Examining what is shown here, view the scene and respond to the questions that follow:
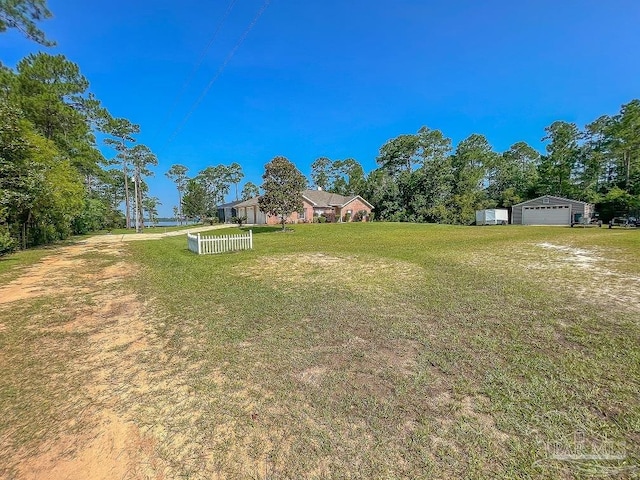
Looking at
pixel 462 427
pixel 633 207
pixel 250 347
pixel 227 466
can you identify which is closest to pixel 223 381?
pixel 250 347

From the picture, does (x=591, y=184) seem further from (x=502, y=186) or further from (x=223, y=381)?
(x=223, y=381)

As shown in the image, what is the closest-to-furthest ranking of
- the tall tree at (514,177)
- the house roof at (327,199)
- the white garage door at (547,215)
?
1. the white garage door at (547,215)
2. the house roof at (327,199)
3. the tall tree at (514,177)

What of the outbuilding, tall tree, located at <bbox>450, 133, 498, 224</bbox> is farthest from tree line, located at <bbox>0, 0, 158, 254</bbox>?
the outbuilding

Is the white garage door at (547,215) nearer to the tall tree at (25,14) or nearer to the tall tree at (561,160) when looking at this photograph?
the tall tree at (561,160)

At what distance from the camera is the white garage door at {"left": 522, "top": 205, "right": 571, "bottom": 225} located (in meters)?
33.9

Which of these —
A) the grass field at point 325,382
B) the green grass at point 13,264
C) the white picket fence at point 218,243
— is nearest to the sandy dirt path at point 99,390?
the grass field at point 325,382

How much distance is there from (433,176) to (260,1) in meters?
33.8

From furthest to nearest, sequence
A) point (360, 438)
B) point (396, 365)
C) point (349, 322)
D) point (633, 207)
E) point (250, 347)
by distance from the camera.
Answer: point (633, 207) → point (349, 322) → point (250, 347) → point (396, 365) → point (360, 438)

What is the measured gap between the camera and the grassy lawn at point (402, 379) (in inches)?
86.5

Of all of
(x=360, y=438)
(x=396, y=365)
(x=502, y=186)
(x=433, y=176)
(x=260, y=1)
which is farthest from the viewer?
(x=502, y=186)

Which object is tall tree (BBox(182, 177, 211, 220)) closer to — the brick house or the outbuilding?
the brick house

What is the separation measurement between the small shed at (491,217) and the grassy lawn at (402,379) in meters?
32.8

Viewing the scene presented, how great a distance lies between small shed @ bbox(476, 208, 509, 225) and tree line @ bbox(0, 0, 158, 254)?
39.8m

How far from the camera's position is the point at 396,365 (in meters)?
3.49
